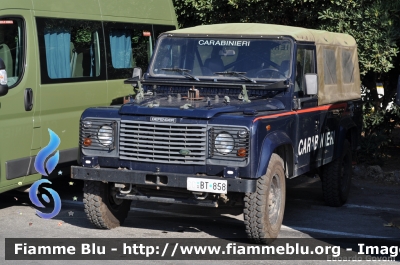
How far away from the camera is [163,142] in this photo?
24.7 ft

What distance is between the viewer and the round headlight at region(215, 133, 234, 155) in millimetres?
7312

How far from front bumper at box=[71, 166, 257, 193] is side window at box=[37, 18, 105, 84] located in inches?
76.0

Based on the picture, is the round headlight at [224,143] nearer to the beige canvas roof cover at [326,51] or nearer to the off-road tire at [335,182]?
the beige canvas roof cover at [326,51]

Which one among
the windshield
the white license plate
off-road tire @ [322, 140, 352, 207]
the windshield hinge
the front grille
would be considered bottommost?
off-road tire @ [322, 140, 352, 207]

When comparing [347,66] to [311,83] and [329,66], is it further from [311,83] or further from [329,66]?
[311,83]

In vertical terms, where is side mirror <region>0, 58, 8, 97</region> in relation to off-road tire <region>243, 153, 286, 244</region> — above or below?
above

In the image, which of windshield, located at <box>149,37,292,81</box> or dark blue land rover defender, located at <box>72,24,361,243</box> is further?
windshield, located at <box>149,37,292,81</box>

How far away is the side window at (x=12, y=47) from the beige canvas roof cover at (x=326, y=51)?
1.80 metres

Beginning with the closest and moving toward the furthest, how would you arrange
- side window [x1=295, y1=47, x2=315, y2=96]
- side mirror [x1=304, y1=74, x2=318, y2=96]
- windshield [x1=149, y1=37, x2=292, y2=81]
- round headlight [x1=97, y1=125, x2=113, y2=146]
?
1. round headlight [x1=97, y1=125, x2=113, y2=146]
2. side mirror [x1=304, y1=74, x2=318, y2=96]
3. windshield [x1=149, y1=37, x2=292, y2=81]
4. side window [x1=295, y1=47, x2=315, y2=96]

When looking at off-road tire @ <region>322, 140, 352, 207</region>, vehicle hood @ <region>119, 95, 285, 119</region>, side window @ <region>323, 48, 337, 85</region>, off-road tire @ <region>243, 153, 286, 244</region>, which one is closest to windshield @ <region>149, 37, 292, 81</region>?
vehicle hood @ <region>119, 95, 285, 119</region>

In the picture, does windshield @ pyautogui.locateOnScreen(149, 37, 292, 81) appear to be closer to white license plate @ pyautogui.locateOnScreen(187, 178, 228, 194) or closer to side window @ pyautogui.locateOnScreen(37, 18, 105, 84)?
side window @ pyautogui.locateOnScreen(37, 18, 105, 84)

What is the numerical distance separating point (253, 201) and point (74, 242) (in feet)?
6.14

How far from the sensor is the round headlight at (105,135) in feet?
25.5

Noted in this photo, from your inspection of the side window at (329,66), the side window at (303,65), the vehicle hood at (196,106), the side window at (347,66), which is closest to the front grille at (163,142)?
the vehicle hood at (196,106)
